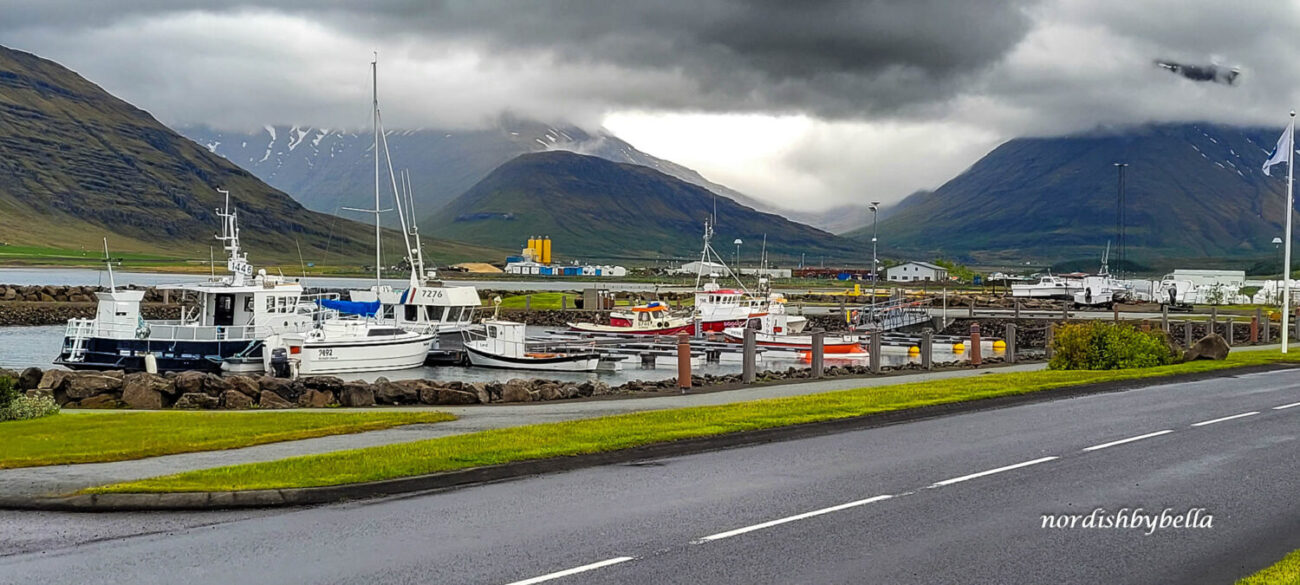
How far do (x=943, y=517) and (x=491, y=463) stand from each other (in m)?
6.17

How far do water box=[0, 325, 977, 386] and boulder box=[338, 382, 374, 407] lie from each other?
21.7 metres

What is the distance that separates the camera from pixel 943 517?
12188 millimetres

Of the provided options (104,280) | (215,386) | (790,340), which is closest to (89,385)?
(215,386)

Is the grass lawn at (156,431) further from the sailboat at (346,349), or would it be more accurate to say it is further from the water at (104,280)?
the water at (104,280)

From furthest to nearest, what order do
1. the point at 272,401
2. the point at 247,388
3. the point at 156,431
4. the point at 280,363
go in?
the point at 280,363 → the point at 247,388 → the point at 272,401 → the point at 156,431

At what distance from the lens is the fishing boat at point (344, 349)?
50344mm

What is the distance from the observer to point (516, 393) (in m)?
32.4

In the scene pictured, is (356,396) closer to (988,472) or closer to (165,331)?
(988,472)

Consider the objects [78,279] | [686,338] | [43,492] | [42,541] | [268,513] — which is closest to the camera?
[42,541]

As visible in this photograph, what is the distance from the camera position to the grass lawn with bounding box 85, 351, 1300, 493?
14.3 meters

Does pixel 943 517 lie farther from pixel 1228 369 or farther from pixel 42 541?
pixel 1228 369

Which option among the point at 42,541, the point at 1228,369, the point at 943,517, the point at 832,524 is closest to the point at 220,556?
the point at 42,541

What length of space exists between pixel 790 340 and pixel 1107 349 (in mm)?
31091

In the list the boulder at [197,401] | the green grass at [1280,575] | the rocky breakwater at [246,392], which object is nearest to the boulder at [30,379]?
the rocky breakwater at [246,392]
